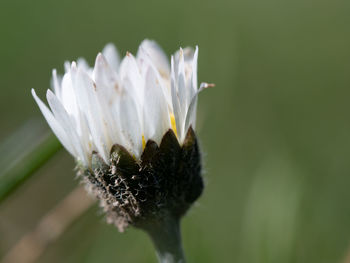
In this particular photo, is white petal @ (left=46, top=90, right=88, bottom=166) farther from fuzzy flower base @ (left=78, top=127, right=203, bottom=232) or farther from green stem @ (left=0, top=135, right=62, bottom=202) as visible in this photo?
green stem @ (left=0, top=135, right=62, bottom=202)

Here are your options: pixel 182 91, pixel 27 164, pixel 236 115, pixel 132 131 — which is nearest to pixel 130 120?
pixel 132 131

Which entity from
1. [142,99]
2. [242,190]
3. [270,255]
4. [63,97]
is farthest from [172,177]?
[242,190]

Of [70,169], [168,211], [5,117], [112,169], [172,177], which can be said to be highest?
[112,169]

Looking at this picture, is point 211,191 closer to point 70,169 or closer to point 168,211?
point 70,169

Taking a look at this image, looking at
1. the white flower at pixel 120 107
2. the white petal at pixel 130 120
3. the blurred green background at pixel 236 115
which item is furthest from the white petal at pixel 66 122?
the blurred green background at pixel 236 115

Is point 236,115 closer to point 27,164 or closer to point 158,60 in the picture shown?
point 158,60

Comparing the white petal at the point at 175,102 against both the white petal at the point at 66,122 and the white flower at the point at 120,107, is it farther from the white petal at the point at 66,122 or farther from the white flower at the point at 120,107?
the white petal at the point at 66,122
